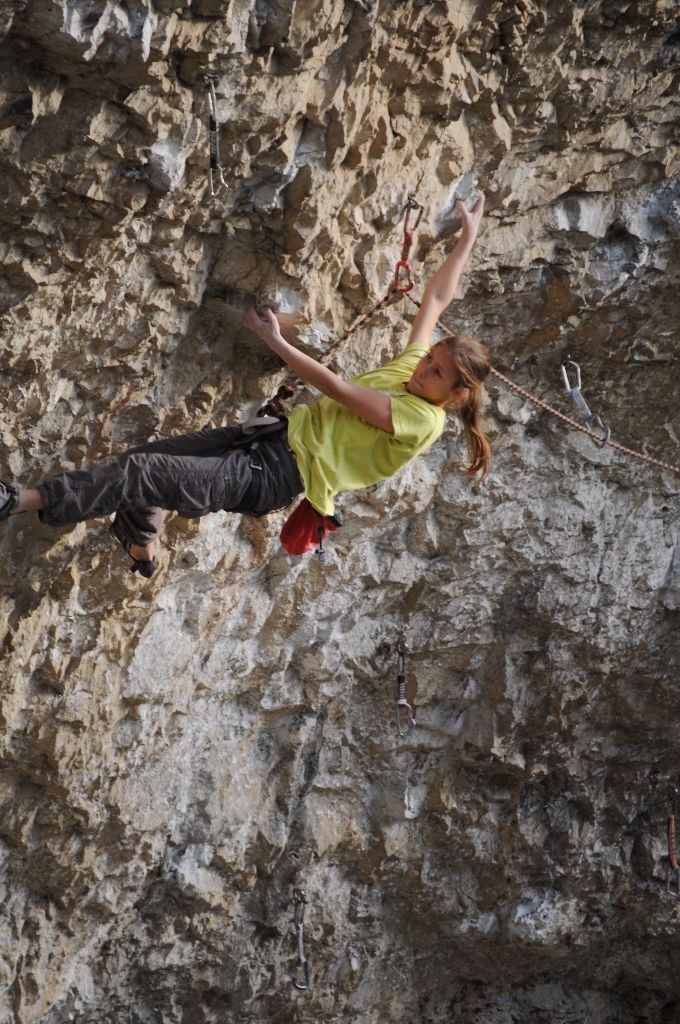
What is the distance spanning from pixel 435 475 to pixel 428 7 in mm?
2268

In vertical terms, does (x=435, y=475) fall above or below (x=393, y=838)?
above

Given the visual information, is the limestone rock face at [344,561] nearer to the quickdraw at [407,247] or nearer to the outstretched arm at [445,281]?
the quickdraw at [407,247]

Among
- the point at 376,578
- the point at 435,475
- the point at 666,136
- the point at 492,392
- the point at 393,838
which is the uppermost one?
the point at 666,136

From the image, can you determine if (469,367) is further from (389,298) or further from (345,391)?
(389,298)

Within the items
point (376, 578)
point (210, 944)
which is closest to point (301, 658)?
point (376, 578)

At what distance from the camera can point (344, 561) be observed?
530 cm

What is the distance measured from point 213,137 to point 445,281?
89cm

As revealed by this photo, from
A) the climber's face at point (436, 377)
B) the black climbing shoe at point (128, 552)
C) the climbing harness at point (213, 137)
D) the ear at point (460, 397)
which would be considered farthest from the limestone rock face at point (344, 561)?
the ear at point (460, 397)

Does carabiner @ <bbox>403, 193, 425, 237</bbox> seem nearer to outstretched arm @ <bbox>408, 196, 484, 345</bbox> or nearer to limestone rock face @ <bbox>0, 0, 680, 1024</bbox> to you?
limestone rock face @ <bbox>0, 0, 680, 1024</bbox>

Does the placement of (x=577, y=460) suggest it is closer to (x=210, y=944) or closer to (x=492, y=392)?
(x=492, y=392)

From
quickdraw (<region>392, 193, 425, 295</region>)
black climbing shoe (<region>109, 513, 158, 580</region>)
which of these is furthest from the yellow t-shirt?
black climbing shoe (<region>109, 513, 158, 580</region>)

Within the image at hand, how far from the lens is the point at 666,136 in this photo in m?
4.63

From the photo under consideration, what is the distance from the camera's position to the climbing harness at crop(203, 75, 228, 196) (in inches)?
126

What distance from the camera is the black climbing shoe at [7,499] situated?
10.0 ft
